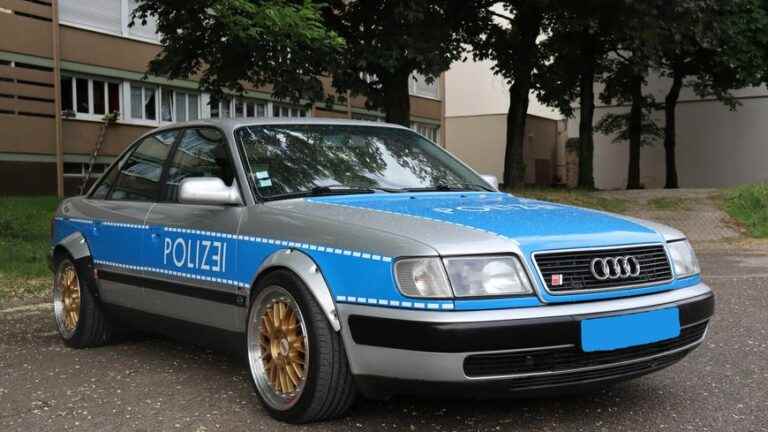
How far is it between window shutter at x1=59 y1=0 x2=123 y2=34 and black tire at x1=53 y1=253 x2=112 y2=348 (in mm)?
19425

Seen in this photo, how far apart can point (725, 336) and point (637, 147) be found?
76.2 feet

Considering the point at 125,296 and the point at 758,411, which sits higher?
the point at 125,296

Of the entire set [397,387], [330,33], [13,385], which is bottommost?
[13,385]

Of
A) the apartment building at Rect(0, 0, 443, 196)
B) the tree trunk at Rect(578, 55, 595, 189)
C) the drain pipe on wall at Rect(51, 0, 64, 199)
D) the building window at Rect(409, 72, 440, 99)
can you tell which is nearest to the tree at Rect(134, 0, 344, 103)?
the apartment building at Rect(0, 0, 443, 196)

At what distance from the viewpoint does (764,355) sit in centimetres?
507

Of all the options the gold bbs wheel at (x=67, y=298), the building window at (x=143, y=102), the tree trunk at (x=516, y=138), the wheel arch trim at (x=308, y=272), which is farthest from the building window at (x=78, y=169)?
the wheel arch trim at (x=308, y=272)

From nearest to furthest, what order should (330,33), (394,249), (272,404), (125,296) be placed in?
(394,249)
(272,404)
(125,296)
(330,33)

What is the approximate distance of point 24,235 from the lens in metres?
13.4

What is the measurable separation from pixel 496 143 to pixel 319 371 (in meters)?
39.2

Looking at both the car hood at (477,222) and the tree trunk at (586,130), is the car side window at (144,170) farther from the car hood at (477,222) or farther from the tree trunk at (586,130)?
the tree trunk at (586,130)

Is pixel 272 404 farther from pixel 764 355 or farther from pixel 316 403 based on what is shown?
pixel 764 355

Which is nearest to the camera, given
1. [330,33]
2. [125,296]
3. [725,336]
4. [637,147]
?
[125,296]

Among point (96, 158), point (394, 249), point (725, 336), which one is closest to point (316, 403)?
point (394, 249)

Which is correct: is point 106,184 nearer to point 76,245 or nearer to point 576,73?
point 76,245
